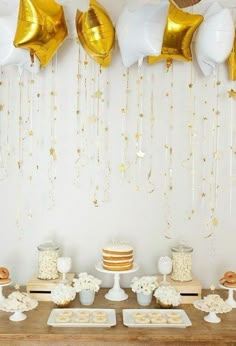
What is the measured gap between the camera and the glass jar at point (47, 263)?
1.93 m

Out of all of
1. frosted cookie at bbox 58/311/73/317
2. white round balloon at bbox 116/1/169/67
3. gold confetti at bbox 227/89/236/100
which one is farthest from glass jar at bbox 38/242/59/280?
gold confetti at bbox 227/89/236/100

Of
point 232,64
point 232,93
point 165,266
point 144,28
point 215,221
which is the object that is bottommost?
point 165,266

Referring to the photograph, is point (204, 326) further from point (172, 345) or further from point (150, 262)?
point (150, 262)

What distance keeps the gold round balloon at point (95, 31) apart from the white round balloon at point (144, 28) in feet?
0.16

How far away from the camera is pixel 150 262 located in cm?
207

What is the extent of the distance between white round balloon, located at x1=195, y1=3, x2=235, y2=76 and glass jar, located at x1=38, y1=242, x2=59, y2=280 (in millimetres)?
1002

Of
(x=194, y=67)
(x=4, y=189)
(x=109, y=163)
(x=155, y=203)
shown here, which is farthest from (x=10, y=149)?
(x=194, y=67)

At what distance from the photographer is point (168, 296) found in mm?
1746

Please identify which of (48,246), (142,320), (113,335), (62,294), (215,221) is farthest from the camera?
(215,221)

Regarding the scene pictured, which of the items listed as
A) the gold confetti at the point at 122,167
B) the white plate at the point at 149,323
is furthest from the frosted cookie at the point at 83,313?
the gold confetti at the point at 122,167

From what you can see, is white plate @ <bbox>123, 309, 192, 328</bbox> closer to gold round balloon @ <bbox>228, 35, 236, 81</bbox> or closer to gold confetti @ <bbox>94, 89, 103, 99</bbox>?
gold confetti @ <bbox>94, 89, 103, 99</bbox>

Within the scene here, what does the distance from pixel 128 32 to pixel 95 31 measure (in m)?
0.12

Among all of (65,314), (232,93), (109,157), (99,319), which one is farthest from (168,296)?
(232,93)

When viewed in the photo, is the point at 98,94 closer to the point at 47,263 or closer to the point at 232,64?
the point at 232,64
